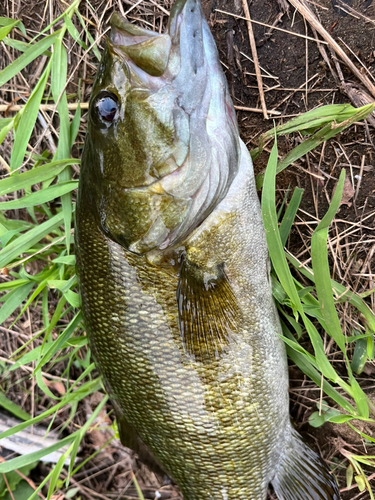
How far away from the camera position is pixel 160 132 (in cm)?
144

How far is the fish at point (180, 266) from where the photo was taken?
1.43m

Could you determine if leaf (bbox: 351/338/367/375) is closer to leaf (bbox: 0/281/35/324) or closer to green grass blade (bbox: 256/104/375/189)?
green grass blade (bbox: 256/104/375/189)

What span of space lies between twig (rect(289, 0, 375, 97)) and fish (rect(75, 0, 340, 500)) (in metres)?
0.67

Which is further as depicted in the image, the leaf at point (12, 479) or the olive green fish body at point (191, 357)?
the leaf at point (12, 479)

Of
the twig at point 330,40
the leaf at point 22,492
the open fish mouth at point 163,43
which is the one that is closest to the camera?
the open fish mouth at point 163,43

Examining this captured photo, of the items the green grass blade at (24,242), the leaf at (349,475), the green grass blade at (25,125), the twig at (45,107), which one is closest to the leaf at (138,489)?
the leaf at (349,475)

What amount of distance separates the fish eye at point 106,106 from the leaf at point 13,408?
2487mm

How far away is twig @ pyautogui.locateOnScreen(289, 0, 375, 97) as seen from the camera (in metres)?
1.83

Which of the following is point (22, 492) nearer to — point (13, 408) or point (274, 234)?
point (13, 408)

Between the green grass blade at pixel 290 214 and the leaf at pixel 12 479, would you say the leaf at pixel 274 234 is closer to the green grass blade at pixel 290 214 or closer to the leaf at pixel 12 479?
the green grass blade at pixel 290 214

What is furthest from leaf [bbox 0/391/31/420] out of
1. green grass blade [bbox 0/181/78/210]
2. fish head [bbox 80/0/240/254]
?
fish head [bbox 80/0/240/254]

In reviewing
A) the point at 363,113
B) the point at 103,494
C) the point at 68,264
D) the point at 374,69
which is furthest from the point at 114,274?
the point at 103,494

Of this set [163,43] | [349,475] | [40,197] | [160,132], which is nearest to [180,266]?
[160,132]

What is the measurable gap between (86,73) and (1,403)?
249 cm
